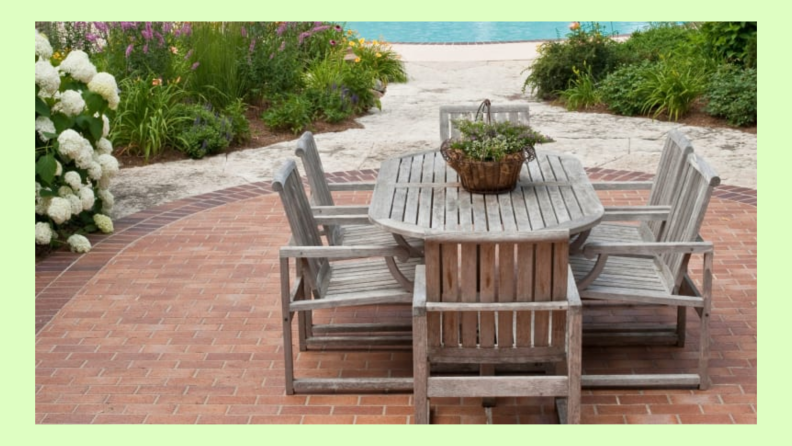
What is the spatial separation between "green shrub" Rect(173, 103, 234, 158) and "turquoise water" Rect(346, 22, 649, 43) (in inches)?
516

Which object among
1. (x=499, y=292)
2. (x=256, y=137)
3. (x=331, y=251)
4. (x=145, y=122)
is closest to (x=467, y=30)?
(x=256, y=137)

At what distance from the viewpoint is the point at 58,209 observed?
6.94 metres

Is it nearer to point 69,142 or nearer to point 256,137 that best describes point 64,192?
point 69,142

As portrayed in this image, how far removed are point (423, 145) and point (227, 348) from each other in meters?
5.35

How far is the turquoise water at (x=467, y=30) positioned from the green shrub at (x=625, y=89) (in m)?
10.7

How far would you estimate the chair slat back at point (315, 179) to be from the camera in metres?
5.65

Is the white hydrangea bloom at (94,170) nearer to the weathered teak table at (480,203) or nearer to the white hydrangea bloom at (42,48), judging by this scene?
the white hydrangea bloom at (42,48)

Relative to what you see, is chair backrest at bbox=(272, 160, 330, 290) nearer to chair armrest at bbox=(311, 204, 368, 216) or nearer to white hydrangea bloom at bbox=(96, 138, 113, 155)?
chair armrest at bbox=(311, 204, 368, 216)

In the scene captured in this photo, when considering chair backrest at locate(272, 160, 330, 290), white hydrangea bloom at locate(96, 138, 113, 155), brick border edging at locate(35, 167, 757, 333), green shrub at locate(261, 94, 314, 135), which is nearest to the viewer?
chair backrest at locate(272, 160, 330, 290)

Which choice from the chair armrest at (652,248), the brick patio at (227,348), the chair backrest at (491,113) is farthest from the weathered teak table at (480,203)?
the chair backrest at (491,113)

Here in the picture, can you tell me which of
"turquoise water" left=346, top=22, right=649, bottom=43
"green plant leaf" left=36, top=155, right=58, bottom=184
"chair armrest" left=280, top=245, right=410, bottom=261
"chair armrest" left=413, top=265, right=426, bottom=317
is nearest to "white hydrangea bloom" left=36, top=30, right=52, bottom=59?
"green plant leaf" left=36, top=155, right=58, bottom=184

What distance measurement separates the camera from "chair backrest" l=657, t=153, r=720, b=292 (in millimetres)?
4773

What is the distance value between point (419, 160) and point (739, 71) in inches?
269

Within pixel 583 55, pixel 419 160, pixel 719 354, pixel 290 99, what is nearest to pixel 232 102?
pixel 290 99
